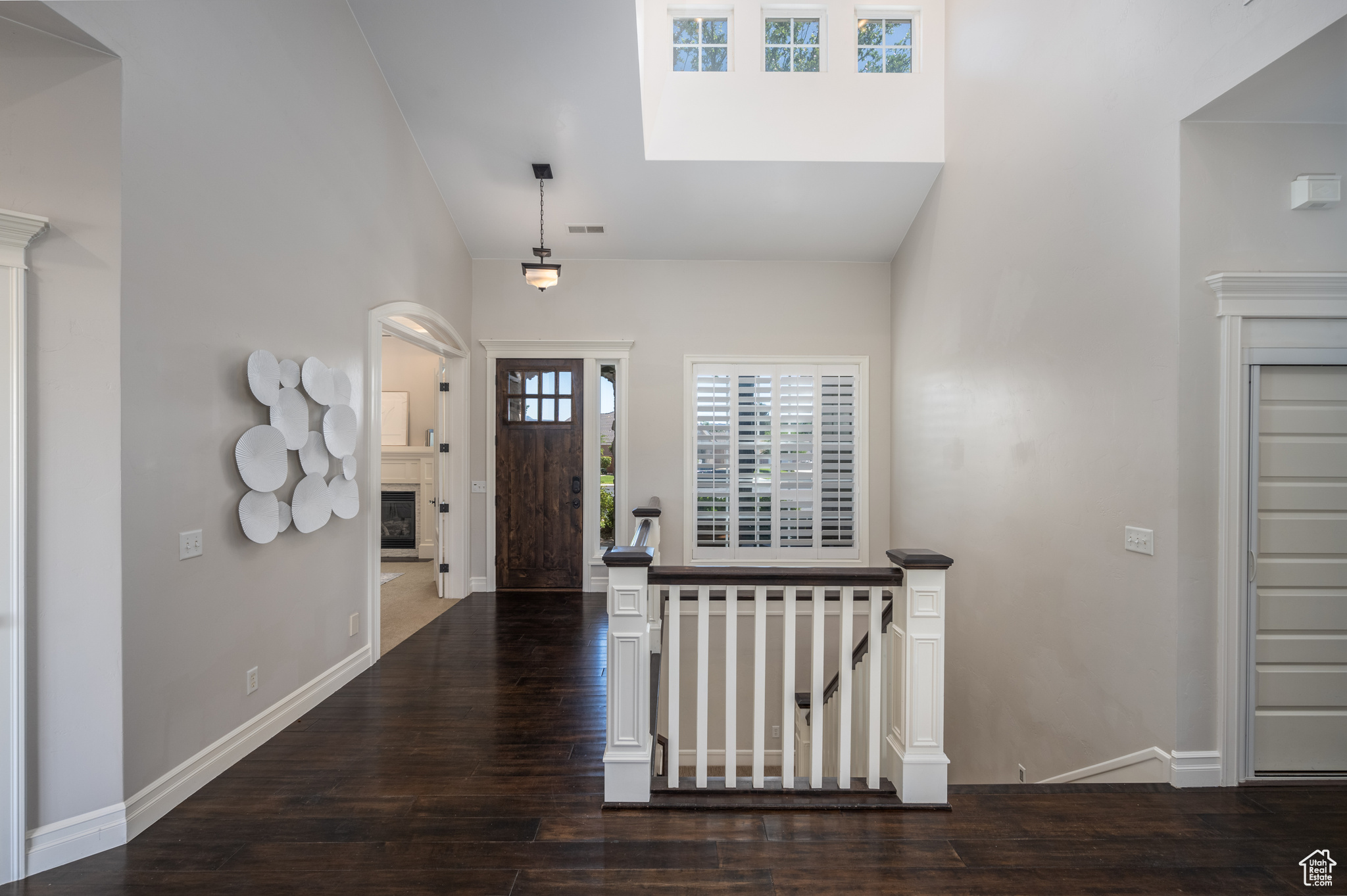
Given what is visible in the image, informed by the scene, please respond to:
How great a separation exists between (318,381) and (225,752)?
179 centimetres

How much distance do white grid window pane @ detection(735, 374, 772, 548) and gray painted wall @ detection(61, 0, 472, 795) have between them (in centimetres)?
343

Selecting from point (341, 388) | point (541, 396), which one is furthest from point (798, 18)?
point (341, 388)

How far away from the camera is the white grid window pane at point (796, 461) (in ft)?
19.9

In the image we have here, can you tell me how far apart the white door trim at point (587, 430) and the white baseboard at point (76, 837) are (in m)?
3.88

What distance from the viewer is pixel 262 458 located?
2838 mm

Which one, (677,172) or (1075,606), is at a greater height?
(677,172)

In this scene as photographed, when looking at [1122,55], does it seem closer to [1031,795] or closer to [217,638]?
[1031,795]

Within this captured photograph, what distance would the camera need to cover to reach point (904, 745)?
7.55 feet

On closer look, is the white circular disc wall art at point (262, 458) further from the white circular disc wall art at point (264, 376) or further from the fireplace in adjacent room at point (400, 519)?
the fireplace in adjacent room at point (400, 519)

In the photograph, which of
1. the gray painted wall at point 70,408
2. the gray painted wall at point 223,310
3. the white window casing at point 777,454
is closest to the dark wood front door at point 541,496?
the white window casing at point 777,454

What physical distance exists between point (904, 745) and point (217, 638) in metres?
2.87

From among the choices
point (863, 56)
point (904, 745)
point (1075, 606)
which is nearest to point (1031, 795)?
point (904, 745)

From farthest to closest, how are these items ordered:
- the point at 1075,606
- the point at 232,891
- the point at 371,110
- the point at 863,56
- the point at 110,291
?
the point at 863,56, the point at 371,110, the point at 1075,606, the point at 110,291, the point at 232,891

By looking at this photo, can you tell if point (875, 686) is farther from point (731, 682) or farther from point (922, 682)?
point (731, 682)
